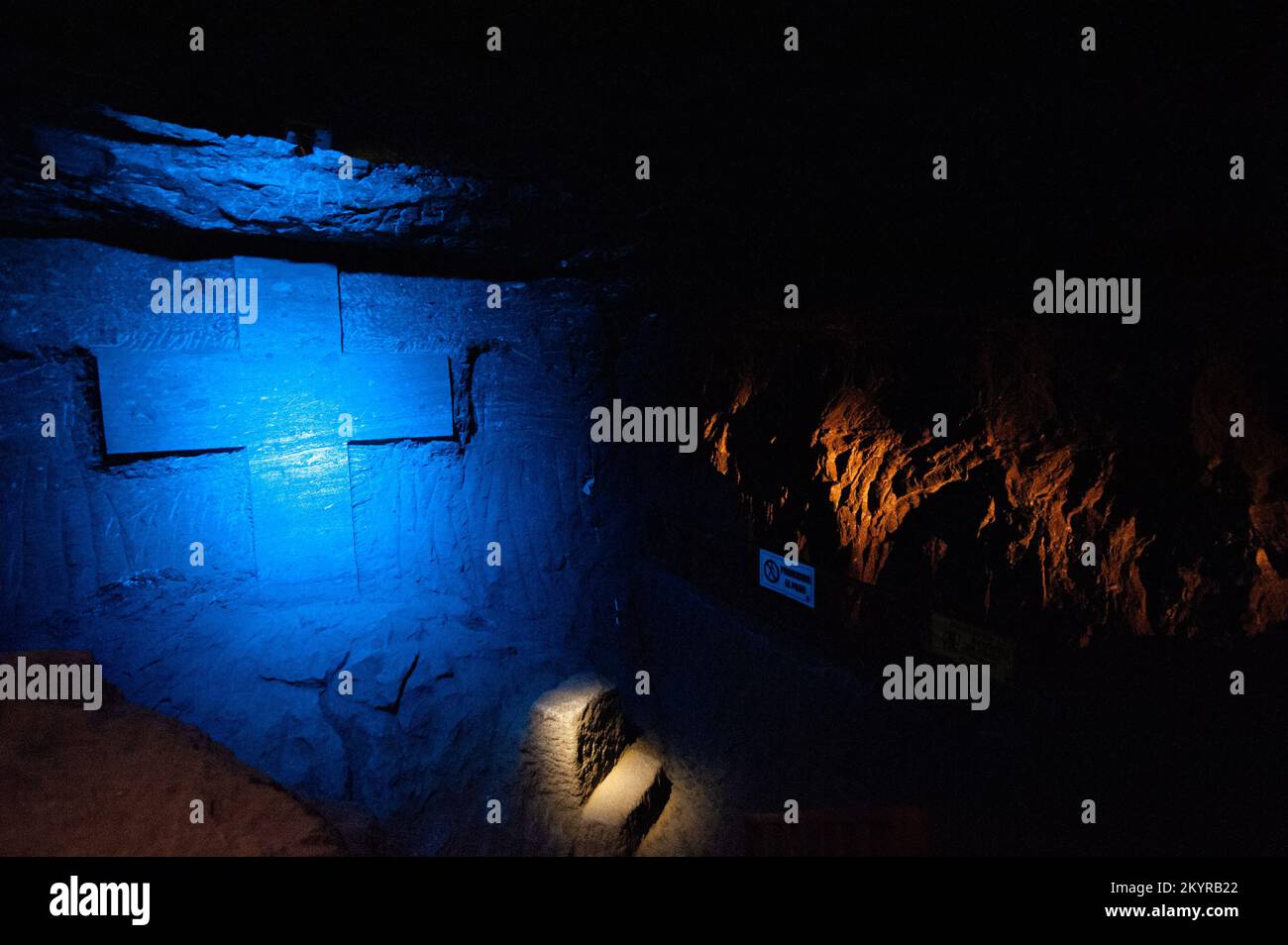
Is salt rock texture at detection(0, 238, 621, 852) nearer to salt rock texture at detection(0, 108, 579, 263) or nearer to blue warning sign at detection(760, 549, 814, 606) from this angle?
salt rock texture at detection(0, 108, 579, 263)

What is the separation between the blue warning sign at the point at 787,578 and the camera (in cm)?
358

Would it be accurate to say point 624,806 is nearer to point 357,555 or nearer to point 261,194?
point 357,555

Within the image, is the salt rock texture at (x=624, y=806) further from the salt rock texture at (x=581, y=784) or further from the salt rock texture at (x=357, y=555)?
the salt rock texture at (x=357, y=555)

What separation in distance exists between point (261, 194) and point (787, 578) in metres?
4.05

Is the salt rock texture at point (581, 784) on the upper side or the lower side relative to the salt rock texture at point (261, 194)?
lower

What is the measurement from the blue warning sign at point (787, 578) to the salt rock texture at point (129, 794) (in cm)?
243

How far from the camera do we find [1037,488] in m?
2.44

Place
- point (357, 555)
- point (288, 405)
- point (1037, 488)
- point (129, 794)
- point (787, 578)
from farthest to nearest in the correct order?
point (357, 555)
point (288, 405)
point (787, 578)
point (1037, 488)
point (129, 794)

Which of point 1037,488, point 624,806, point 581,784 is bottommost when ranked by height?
point 624,806

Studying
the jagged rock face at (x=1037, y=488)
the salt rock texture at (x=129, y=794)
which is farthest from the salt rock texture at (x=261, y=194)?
the salt rock texture at (x=129, y=794)

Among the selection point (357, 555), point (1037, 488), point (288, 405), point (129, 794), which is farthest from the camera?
point (357, 555)

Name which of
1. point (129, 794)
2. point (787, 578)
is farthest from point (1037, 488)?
point (129, 794)

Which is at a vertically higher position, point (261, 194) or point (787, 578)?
point (261, 194)

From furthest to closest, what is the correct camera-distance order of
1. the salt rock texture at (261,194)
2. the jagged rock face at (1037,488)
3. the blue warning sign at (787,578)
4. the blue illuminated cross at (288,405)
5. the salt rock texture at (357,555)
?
the blue illuminated cross at (288,405), the salt rock texture at (357,555), the salt rock texture at (261,194), the blue warning sign at (787,578), the jagged rock face at (1037,488)
